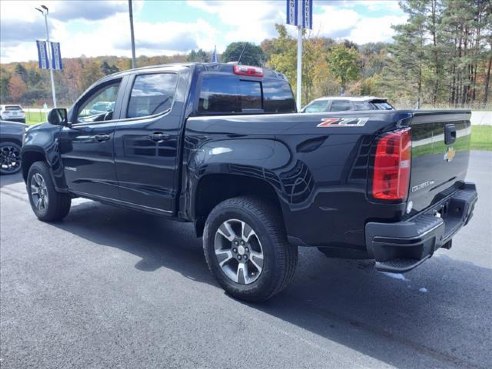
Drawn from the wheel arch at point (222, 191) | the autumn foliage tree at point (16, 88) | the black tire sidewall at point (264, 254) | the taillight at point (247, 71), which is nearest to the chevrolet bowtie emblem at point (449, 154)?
the wheel arch at point (222, 191)

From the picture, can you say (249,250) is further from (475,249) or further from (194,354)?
(475,249)

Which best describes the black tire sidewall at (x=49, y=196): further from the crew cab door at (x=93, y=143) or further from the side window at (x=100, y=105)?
the side window at (x=100, y=105)

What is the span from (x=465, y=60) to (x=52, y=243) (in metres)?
41.1

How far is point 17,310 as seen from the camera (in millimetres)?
3316

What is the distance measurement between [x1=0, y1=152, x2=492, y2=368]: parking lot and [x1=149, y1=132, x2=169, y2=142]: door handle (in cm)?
129

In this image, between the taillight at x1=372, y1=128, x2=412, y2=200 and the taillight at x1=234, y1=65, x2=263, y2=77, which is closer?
the taillight at x1=372, y1=128, x2=412, y2=200

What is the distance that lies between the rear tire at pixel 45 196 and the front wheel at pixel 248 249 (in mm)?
3013

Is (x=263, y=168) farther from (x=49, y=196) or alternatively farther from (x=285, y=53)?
(x=285, y=53)

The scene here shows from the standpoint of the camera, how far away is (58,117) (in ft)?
16.7

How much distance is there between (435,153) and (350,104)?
10.3m

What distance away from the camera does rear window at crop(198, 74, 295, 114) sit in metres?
3.92

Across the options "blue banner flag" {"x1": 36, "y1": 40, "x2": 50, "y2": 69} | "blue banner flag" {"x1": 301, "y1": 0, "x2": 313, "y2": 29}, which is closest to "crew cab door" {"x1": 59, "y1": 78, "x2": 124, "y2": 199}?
"blue banner flag" {"x1": 301, "y1": 0, "x2": 313, "y2": 29}

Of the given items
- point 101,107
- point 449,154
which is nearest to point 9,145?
point 101,107

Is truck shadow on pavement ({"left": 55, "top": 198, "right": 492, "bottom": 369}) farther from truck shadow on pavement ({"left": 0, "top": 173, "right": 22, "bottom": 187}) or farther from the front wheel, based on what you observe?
truck shadow on pavement ({"left": 0, "top": 173, "right": 22, "bottom": 187})
